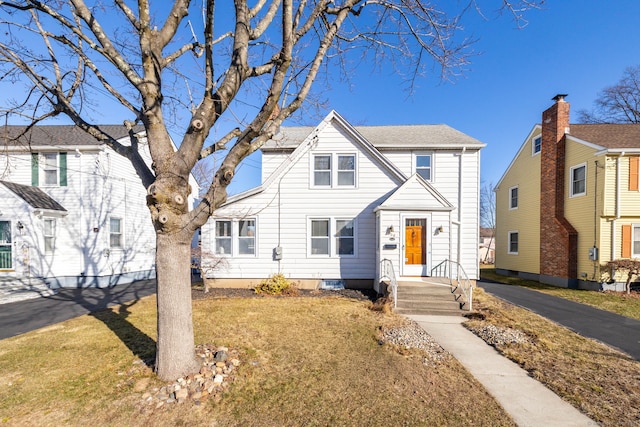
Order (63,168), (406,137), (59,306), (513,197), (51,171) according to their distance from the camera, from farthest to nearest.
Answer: (513,197), (406,137), (51,171), (63,168), (59,306)

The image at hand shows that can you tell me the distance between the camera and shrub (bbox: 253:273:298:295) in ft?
34.4

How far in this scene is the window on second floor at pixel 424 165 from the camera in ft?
42.2

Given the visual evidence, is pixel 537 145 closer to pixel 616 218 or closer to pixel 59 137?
pixel 616 218

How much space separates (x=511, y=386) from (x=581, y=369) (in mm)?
1695

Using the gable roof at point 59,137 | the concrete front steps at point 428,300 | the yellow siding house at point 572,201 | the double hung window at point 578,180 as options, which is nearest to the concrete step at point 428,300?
the concrete front steps at point 428,300

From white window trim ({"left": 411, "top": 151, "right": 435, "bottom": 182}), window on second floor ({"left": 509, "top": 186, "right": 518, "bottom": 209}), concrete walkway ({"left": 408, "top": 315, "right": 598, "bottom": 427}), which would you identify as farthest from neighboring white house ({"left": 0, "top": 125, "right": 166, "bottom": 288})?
window on second floor ({"left": 509, "top": 186, "right": 518, "bottom": 209})

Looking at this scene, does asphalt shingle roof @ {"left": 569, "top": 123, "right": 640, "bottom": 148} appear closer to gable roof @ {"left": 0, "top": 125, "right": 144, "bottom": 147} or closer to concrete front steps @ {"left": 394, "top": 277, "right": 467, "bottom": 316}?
concrete front steps @ {"left": 394, "top": 277, "right": 467, "bottom": 316}

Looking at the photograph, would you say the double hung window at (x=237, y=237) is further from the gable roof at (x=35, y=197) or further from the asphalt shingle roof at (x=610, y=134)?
the asphalt shingle roof at (x=610, y=134)

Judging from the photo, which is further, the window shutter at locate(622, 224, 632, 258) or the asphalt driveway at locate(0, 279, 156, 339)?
the window shutter at locate(622, 224, 632, 258)

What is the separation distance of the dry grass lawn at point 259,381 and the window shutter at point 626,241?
13.3 m

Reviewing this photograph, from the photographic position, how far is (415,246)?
1043 centimetres

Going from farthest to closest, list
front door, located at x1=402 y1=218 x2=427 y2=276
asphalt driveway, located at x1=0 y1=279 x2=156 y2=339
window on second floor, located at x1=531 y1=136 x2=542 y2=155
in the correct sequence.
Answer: window on second floor, located at x1=531 y1=136 x2=542 y2=155
front door, located at x1=402 y1=218 x2=427 y2=276
asphalt driveway, located at x1=0 y1=279 x2=156 y2=339

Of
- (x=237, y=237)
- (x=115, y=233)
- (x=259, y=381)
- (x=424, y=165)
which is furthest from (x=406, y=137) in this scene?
(x=115, y=233)

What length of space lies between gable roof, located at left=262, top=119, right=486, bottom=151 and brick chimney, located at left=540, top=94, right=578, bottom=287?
18.3ft
